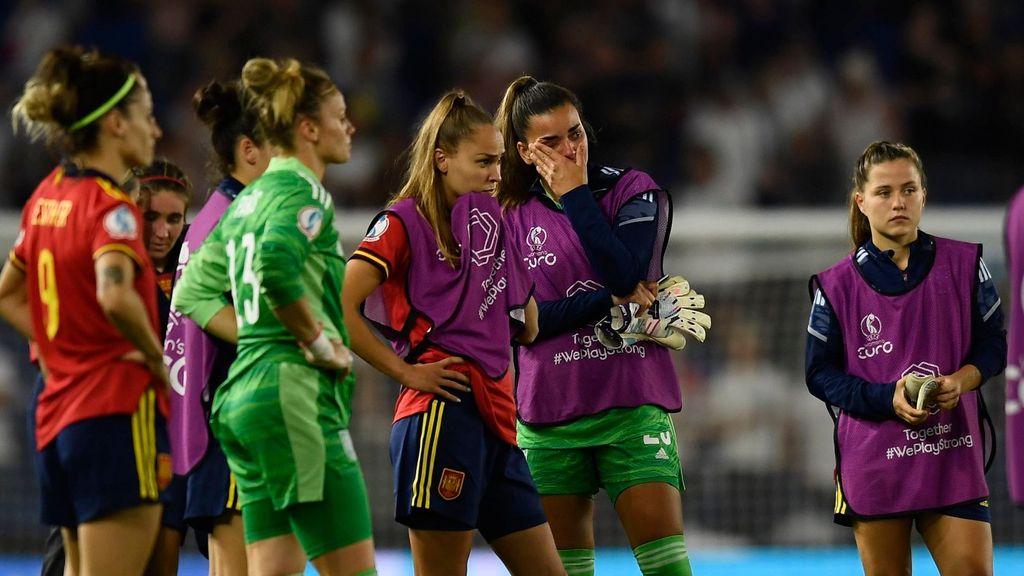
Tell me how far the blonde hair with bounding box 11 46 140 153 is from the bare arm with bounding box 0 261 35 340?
0.41m

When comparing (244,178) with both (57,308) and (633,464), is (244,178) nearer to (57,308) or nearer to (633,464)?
(57,308)

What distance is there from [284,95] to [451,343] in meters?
1.03

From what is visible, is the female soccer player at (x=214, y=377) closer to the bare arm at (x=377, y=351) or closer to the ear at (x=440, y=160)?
the bare arm at (x=377, y=351)

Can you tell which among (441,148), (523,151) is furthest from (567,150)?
(441,148)

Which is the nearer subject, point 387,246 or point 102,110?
point 102,110

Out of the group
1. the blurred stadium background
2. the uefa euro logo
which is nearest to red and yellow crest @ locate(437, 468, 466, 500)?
the uefa euro logo

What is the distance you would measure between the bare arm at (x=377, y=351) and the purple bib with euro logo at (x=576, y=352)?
71 cm

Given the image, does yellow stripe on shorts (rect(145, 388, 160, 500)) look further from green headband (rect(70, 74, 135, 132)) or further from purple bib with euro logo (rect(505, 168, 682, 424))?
purple bib with euro logo (rect(505, 168, 682, 424))

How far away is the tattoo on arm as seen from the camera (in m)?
4.15

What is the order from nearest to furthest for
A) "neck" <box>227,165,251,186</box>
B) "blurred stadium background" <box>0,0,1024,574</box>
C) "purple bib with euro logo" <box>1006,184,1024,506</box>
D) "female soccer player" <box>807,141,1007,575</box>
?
"purple bib with euro logo" <box>1006,184,1024,506</box> → "neck" <box>227,165,251,186</box> → "female soccer player" <box>807,141,1007,575</box> → "blurred stadium background" <box>0,0,1024,574</box>

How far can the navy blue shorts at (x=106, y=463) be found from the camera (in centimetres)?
426

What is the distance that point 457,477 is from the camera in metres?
4.86

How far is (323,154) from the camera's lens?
14.8 feet

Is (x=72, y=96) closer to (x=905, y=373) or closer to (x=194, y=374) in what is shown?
(x=194, y=374)
